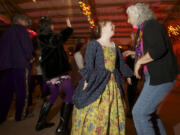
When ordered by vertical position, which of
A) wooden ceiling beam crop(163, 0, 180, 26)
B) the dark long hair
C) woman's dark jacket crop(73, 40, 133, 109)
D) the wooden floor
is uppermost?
wooden ceiling beam crop(163, 0, 180, 26)

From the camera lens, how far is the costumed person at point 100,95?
1472 millimetres

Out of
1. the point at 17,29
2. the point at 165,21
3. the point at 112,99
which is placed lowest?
the point at 112,99

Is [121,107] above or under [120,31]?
under

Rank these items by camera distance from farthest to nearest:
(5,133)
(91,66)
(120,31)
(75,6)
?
(120,31) < (75,6) < (5,133) < (91,66)

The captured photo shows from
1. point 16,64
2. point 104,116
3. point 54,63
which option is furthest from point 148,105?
point 16,64

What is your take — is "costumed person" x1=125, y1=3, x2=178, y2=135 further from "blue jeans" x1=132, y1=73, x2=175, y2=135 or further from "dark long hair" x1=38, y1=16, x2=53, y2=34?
"dark long hair" x1=38, y1=16, x2=53, y2=34

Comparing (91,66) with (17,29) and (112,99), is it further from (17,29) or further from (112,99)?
(17,29)

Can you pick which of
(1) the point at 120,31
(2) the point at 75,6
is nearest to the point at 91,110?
(2) the point at 75,6

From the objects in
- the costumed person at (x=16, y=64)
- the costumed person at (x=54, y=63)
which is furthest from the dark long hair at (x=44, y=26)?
the costumed person at (x=16, y=64)

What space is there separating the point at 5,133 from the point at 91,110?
1314 millimetres

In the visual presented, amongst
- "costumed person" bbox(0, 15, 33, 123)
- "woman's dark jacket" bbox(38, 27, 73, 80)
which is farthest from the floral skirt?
"costumed person" bbox(0, 15, 33, 123)

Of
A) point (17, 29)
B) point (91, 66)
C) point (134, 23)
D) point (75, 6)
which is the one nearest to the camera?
point (134, 23)

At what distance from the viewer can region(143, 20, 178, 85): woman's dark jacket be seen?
112cm

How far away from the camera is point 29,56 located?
7.29 feet
